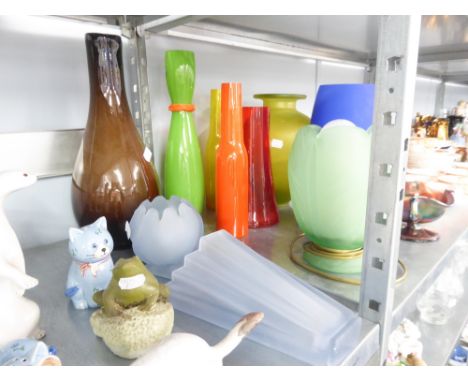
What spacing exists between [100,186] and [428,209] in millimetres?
585

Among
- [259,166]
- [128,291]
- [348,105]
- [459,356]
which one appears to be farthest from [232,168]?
[459,356]

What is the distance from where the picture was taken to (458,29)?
866 mm

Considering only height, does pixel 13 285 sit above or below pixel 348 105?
below

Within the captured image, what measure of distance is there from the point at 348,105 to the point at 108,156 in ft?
1.18

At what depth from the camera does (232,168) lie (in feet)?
1.98

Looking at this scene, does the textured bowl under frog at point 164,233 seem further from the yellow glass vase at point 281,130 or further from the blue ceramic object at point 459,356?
the blue ceramic object at point 459,356

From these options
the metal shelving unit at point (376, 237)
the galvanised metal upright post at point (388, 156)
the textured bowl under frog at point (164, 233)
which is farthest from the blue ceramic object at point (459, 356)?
the textured bowl under frog at point (164, 233)

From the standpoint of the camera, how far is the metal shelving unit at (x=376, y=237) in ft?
1.09

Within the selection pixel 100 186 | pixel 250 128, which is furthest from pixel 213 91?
pixel 100 186

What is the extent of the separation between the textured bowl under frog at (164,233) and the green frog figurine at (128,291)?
0.42ft

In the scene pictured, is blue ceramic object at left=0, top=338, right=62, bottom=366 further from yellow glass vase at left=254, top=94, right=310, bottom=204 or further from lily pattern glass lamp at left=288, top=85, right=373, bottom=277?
yellow glass vase at left=254, top=94, right=310, bottom=204

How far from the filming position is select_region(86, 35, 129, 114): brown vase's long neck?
511mm

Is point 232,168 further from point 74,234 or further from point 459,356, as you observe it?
point 459,356
